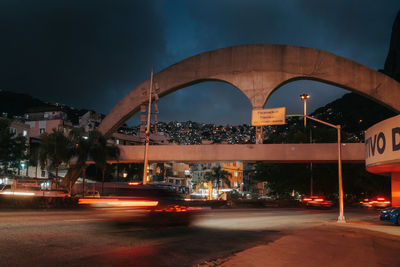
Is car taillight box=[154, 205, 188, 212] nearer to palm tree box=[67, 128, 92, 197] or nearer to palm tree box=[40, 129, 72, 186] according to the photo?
palm tree box=[67, 128, 92, 197]

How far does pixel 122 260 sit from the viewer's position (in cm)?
795

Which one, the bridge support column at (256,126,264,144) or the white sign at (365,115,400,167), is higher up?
the bridge support column at (256,126,264,144)

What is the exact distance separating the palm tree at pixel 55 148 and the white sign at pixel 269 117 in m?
22.0

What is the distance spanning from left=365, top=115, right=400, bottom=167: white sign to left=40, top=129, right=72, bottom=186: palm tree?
31.1 m

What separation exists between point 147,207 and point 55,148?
2920 centimetres

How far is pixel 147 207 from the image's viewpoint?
1398 centimetres

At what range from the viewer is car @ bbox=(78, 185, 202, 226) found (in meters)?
13.8

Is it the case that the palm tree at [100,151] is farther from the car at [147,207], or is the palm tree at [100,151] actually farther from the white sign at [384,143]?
the white sign at [384,143]

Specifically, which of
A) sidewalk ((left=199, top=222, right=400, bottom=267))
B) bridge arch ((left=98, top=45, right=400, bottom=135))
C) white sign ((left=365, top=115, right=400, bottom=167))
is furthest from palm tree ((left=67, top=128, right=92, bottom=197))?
sidewalk ((left=199, top=222, right=400, bottom=267))

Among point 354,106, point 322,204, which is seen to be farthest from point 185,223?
point 354,106

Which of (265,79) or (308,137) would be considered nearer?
(265,79)

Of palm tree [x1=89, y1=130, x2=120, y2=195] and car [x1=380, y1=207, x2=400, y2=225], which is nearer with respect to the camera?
car [x1=380, y1=207, x2=400, y2=225]

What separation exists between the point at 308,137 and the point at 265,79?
16.3 meters

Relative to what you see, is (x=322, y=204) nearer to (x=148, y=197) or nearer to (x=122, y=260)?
(x=148, y=197)
